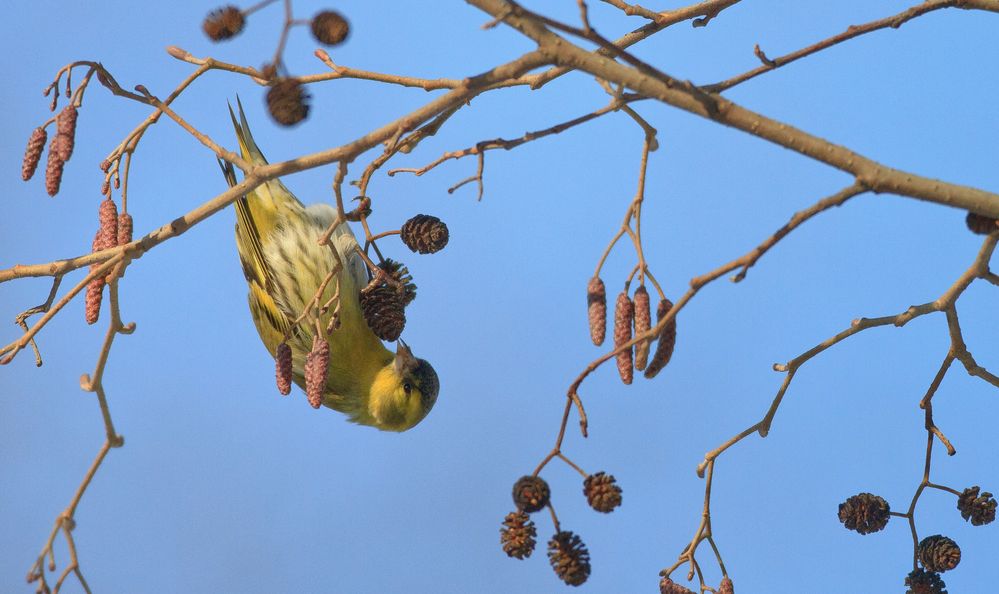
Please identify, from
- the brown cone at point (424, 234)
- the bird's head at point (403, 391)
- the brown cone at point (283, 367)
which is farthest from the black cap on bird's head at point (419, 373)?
the brown cone at point (283, 367)

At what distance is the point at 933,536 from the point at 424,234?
1026mm

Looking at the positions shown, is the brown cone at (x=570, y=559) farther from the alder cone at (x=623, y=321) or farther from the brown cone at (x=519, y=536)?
the alder cone at (x=623, y=321)

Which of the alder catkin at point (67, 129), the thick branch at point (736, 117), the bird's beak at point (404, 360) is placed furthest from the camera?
the bird's beak at point (404, 360)

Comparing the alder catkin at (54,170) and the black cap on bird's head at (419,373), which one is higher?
the black cap on bird's head at (419,373)

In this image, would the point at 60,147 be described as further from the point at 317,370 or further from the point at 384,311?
the point at 384,311

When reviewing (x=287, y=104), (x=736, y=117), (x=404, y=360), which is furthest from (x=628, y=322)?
(x=404, y=360)

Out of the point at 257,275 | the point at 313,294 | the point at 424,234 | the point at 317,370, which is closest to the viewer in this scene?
the point at 317,370

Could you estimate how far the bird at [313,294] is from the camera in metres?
3.17

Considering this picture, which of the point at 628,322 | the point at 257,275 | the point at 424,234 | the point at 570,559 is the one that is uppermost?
the point at 257,275

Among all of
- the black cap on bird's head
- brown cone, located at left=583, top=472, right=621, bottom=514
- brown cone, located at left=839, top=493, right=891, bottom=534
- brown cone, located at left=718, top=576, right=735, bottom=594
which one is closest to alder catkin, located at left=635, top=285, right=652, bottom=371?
brown cone, located at left=583, top=472, right=621, bottom=514

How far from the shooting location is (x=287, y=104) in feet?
4.28

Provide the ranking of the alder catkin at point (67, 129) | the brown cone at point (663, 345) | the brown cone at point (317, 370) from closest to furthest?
the brown cone at point (663, 345)
the alder catkin at point (67, 129)
the brown cone at point (317, 370)

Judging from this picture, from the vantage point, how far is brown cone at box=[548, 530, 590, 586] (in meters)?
1.36

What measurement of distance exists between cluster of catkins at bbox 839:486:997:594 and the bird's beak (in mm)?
1697
